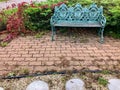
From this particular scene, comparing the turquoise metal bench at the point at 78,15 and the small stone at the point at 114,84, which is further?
the turquoise metal bench at the point at 78,15

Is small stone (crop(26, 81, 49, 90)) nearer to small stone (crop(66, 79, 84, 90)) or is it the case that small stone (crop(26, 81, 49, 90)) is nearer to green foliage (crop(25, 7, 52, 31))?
small stone (crop(66, 79, 84, 90))

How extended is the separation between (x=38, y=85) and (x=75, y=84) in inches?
23.4

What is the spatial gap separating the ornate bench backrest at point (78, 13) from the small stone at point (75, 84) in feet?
→ 7.48

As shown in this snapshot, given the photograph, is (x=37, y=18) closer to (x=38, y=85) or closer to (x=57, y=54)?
(x=57, y=54)

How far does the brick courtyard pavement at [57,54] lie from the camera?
367 centimetres

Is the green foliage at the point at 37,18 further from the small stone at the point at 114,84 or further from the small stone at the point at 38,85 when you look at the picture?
the small stone at the point at 114,84

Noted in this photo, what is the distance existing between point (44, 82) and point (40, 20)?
2601mm

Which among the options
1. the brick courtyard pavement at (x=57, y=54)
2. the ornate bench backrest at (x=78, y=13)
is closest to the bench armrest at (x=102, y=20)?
the ornate bench backrest at (x=78, y=13)

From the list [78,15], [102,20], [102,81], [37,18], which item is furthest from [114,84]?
[37,18]

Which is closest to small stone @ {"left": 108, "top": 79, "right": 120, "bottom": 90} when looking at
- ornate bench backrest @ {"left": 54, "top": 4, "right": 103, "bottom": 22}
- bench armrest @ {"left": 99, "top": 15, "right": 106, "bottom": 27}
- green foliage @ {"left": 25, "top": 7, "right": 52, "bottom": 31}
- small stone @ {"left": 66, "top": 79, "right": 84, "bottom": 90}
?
small stone @ {"left": 66, "top": 79, "right": 84, "bottom": 90}

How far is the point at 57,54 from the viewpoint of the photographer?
414cm

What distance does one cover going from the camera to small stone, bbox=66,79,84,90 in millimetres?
3037

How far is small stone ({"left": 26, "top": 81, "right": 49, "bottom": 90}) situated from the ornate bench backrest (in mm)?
2325

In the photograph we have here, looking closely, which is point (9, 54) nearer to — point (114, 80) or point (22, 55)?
point (22, 55)
